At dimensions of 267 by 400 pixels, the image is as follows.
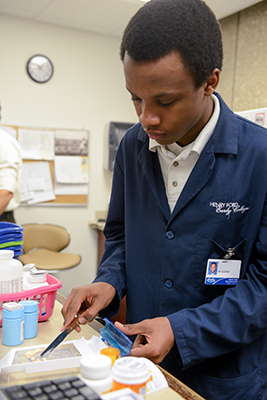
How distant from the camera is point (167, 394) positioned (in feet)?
2.57

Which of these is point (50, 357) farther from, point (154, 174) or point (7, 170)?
point (7, 170)

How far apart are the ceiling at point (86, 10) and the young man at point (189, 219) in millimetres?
2578

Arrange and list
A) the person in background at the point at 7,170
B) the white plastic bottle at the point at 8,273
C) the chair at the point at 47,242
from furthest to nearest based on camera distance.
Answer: the chair at the point at 47,242
the person in background at the point at 7,170
the white plastic bottle at the point at 8,273

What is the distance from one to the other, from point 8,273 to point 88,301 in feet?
0.90

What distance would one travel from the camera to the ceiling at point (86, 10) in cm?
328

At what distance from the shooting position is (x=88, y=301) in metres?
1.06

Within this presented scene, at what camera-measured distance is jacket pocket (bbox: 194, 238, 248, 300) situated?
1.01m

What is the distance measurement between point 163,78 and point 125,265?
24.9 inches

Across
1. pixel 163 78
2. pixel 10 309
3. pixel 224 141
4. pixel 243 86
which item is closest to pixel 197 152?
pixel 224 141

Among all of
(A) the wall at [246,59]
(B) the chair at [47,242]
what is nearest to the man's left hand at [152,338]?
(B) the chair at [47,242]

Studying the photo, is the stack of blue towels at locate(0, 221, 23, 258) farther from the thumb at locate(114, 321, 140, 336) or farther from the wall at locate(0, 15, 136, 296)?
Answer: the wall at locate(0, 15, 136, 296)

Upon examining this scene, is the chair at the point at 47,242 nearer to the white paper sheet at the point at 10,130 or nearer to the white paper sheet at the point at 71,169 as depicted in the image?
the white paper sheet at the point at 71,169

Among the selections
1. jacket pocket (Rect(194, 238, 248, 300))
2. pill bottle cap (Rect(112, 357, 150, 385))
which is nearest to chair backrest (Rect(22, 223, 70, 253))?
jacket pocket (Rect(194, 238, 248, 300))

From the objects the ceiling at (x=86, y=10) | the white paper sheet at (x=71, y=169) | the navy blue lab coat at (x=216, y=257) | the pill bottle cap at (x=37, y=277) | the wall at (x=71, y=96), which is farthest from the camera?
the white paper sheet at (x=71, y=169)
